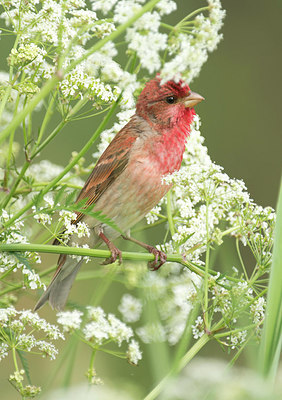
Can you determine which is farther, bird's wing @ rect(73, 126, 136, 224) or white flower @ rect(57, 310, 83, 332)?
bird's wing @ rect(73, 126, 136, 224)

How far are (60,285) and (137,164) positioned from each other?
0.60 m

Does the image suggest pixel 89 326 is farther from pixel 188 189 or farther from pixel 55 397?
pixel 55 397

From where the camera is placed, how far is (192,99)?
3.04 m

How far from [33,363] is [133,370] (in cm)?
69

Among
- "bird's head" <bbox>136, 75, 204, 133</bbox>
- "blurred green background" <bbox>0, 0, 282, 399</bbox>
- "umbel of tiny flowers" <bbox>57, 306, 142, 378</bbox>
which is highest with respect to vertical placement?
"blurred green background" <bbox>0, 0, 282, 399</bbox>

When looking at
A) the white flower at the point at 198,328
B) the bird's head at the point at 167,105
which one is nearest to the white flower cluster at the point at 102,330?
the white flower at the point at 198,328

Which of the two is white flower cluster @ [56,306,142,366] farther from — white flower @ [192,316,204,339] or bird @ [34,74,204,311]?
bird @ [34,74,204,311]

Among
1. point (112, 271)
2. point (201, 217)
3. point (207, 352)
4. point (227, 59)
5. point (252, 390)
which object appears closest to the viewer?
point (252, 390)

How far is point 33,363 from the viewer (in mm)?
4734

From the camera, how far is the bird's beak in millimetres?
3018

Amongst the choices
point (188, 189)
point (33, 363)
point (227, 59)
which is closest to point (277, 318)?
point (188, 189)

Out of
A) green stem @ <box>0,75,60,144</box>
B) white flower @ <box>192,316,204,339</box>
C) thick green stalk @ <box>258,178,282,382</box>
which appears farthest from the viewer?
white flower @ <box>192,316,204,339</box>

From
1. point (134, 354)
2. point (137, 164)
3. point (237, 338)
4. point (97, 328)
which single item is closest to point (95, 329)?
point (97, 328)

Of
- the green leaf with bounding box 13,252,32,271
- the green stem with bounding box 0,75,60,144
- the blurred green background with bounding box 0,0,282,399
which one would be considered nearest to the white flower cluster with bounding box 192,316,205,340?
the green leaf with bounding box 13,252,32,271
